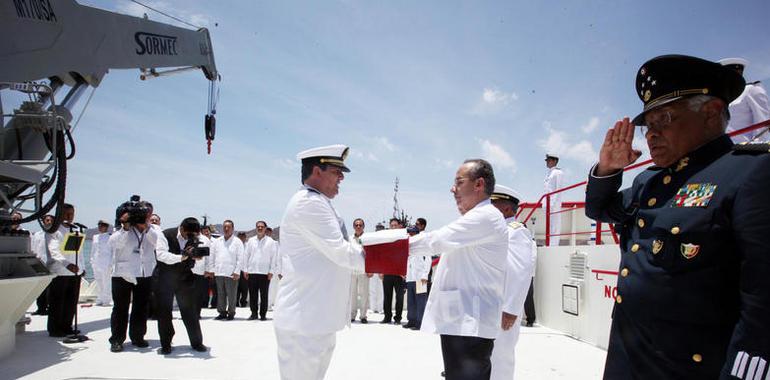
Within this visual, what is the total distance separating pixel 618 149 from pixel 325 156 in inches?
72.0

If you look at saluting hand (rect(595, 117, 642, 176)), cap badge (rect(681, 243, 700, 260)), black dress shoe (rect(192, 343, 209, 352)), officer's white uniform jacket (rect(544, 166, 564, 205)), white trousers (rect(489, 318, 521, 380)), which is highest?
officer's white uniform jacket (rect(544, 166, 564, 205))

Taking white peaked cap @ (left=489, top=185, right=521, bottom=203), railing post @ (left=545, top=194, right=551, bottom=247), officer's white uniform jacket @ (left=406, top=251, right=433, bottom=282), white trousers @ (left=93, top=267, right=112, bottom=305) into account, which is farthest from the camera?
white trousers @ (left=93, top=267, right=112, bottom=305)

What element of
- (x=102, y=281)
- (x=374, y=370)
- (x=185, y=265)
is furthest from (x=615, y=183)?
(x=102, y=281)

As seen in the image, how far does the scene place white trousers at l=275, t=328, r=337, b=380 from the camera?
2.54 metres

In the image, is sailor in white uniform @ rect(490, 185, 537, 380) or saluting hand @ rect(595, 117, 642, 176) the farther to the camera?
sailor in white uniform @ rect(490, 185, 537, 380)

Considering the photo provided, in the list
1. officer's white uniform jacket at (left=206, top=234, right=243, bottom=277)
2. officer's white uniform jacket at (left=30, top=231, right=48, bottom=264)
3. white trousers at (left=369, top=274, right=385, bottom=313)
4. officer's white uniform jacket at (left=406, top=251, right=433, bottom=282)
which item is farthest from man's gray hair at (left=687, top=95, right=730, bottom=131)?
officer's white uniform jacket at (left=30, top=231, right=48, bottom=264)

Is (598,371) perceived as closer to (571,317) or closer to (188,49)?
(571,317)

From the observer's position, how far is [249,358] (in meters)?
5.69

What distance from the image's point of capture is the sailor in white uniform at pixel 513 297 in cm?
337

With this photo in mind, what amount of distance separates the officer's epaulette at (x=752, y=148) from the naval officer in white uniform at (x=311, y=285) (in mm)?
1876

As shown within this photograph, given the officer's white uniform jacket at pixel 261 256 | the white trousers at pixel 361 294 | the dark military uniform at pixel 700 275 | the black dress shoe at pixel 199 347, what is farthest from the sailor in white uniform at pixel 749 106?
the officer's white uniform jacket at pixel 261 256

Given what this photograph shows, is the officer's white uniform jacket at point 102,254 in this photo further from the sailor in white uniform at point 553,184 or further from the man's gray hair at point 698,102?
the man's gray hair at point 698,102

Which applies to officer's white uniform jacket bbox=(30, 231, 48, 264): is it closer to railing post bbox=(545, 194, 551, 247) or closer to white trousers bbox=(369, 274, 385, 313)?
white trousers bbox=(369, 274, 385, 313)

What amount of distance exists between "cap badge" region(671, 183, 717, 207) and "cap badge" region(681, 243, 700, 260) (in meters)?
0.13
